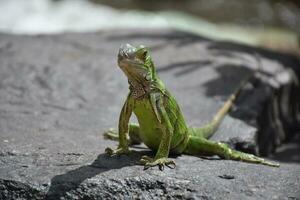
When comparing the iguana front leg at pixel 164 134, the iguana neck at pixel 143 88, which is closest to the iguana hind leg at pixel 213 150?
the iguana front leg at pixel 164 134

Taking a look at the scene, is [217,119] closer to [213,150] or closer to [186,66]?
[213,150]

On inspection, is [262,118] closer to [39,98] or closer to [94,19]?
[39,98]

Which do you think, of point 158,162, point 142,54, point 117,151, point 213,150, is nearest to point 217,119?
point 213,150

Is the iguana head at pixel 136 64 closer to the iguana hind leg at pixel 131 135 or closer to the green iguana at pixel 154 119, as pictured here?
the green iguana at pixel 154 119

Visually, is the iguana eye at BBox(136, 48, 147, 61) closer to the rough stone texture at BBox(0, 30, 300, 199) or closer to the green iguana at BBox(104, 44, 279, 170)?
the green iguana at BBox(104, 44, 279, 170)

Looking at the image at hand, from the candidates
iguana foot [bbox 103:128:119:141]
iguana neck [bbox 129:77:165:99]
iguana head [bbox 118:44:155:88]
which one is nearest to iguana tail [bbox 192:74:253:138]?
iguana foot [bbox 103:128:119:141]

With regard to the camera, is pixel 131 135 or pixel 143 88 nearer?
pixel 143 88
